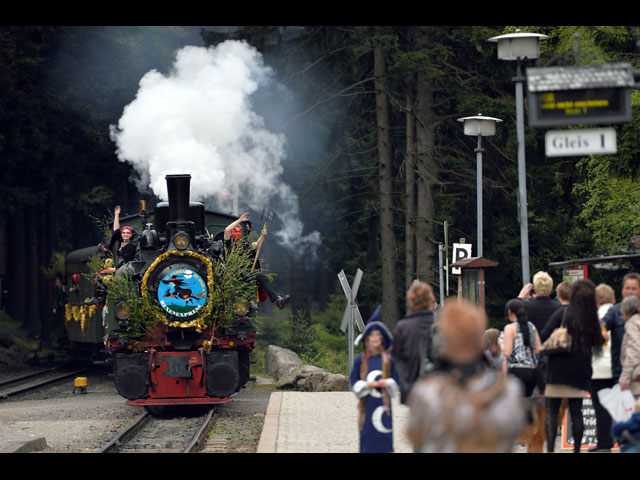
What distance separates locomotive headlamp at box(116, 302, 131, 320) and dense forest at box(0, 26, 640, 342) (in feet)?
36.4

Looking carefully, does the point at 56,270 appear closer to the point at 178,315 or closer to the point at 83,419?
the point at 83,419

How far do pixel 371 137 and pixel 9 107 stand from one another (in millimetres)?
11249

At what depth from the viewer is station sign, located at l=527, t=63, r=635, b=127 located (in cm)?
1032

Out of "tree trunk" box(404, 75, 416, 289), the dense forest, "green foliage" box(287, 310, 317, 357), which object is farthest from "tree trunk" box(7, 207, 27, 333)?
"tree trunk" box(404, 75, 416, 289)

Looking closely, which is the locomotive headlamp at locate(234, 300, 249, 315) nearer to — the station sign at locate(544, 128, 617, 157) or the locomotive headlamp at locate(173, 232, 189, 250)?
the locomotive headlamp at locate(173, 232, 189, 250)

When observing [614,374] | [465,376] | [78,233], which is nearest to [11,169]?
[78,233]

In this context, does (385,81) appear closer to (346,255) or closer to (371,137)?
(371,137)

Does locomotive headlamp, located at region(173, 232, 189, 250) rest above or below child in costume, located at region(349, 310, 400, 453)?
above

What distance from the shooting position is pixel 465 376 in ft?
17.2

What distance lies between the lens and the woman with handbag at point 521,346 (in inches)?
409

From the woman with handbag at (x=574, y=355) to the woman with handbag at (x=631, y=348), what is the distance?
0.25m

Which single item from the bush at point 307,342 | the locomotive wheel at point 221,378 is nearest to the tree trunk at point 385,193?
the bush at point 307,342

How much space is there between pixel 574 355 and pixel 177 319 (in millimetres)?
7734

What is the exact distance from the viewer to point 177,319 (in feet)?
53.8
